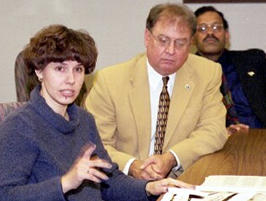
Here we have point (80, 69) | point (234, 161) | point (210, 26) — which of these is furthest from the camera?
point (210, 26)

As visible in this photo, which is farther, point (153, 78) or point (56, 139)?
point (153, 78)

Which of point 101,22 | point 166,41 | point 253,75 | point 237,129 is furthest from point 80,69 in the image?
point 101,22

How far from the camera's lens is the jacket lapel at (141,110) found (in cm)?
269

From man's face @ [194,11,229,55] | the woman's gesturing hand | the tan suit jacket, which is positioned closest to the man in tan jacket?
the tan suit jacket

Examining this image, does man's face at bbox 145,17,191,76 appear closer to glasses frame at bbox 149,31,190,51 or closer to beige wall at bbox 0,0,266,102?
glasses frame at bbox 149,31,190,51

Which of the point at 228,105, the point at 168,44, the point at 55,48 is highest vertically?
the point at 55,48

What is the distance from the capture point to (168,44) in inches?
105

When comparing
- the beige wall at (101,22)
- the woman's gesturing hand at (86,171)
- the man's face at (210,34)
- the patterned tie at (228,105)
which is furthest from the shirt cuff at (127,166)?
the beige wall at (101,22)

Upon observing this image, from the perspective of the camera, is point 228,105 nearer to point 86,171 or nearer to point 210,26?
point 210,26

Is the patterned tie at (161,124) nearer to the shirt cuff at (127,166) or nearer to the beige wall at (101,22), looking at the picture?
the shirt cuff at (127,166)

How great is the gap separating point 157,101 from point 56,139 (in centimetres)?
97

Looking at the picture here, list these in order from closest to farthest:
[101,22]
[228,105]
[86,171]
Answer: [86,171] → [228,105] → [101,22]

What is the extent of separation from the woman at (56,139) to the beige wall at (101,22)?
2.39 meters

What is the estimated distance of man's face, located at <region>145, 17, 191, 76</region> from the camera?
8.70 ft
